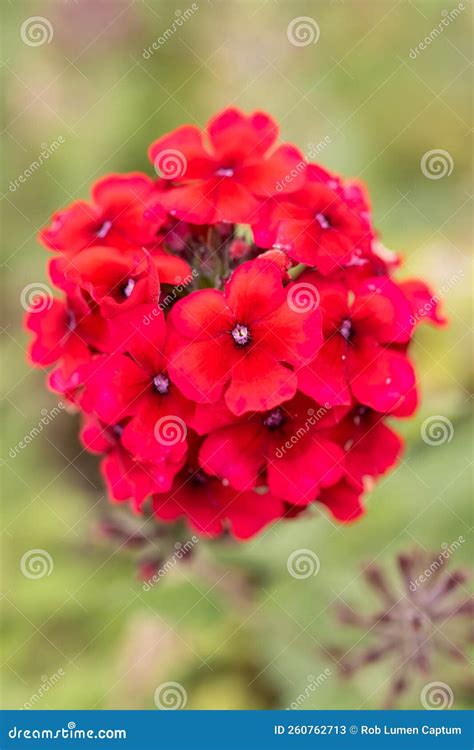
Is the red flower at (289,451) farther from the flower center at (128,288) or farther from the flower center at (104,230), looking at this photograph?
the flower center at (104,230)

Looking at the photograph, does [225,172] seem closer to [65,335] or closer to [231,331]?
[231,331]

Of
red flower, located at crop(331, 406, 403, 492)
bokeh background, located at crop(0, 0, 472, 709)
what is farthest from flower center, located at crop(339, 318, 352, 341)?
bokeh background, located at crop(0, 0, 472, 709)

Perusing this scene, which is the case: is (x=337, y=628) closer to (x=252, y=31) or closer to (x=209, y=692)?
(x=209, y=692)

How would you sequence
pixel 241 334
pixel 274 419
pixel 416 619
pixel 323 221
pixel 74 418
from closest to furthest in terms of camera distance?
1. pixel 241 334
2. pixel 274 419
3. pixel 323 221
4. pixel 416 619
5. pixel 74 418

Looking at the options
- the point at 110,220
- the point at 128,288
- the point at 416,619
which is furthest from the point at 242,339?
the point at 416,619

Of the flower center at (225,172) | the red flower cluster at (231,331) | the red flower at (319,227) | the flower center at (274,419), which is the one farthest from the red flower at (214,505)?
the flower center at (225,172)
